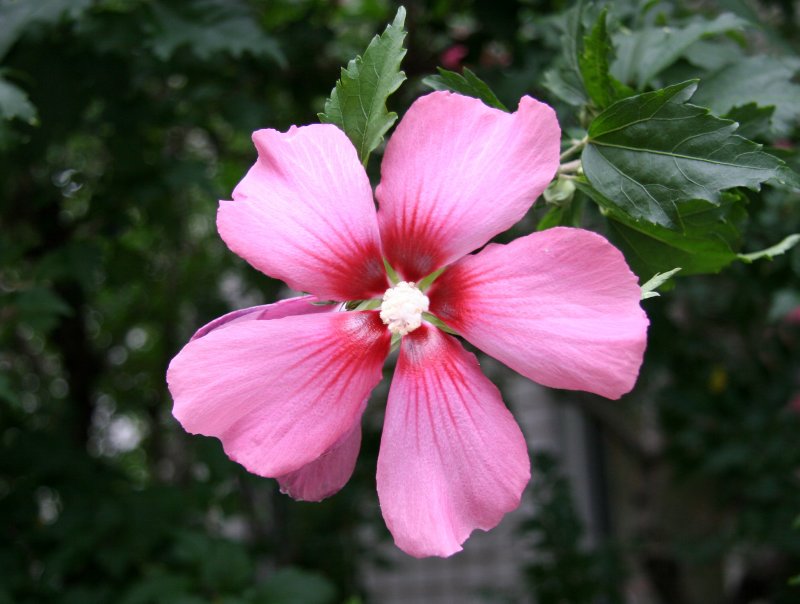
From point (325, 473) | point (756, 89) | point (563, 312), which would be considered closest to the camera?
point (563, 312)

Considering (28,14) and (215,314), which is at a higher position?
(28,14)

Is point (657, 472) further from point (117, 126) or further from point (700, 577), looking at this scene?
point (117, 126)

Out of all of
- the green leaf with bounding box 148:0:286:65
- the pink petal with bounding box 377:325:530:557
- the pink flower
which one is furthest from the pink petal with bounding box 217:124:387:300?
the green leaf with bounding box 148:0:286:65

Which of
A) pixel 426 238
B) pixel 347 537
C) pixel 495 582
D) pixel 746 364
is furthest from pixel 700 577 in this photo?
pixel 426 238

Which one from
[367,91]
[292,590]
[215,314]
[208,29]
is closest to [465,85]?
[367,91]

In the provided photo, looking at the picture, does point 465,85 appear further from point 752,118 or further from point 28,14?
point 28,14

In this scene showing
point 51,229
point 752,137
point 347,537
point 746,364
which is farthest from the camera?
point 347,537

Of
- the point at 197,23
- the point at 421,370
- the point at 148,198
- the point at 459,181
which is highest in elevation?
the point at 459,181

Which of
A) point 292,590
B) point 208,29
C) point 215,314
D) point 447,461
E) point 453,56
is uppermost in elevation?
point 447,461
